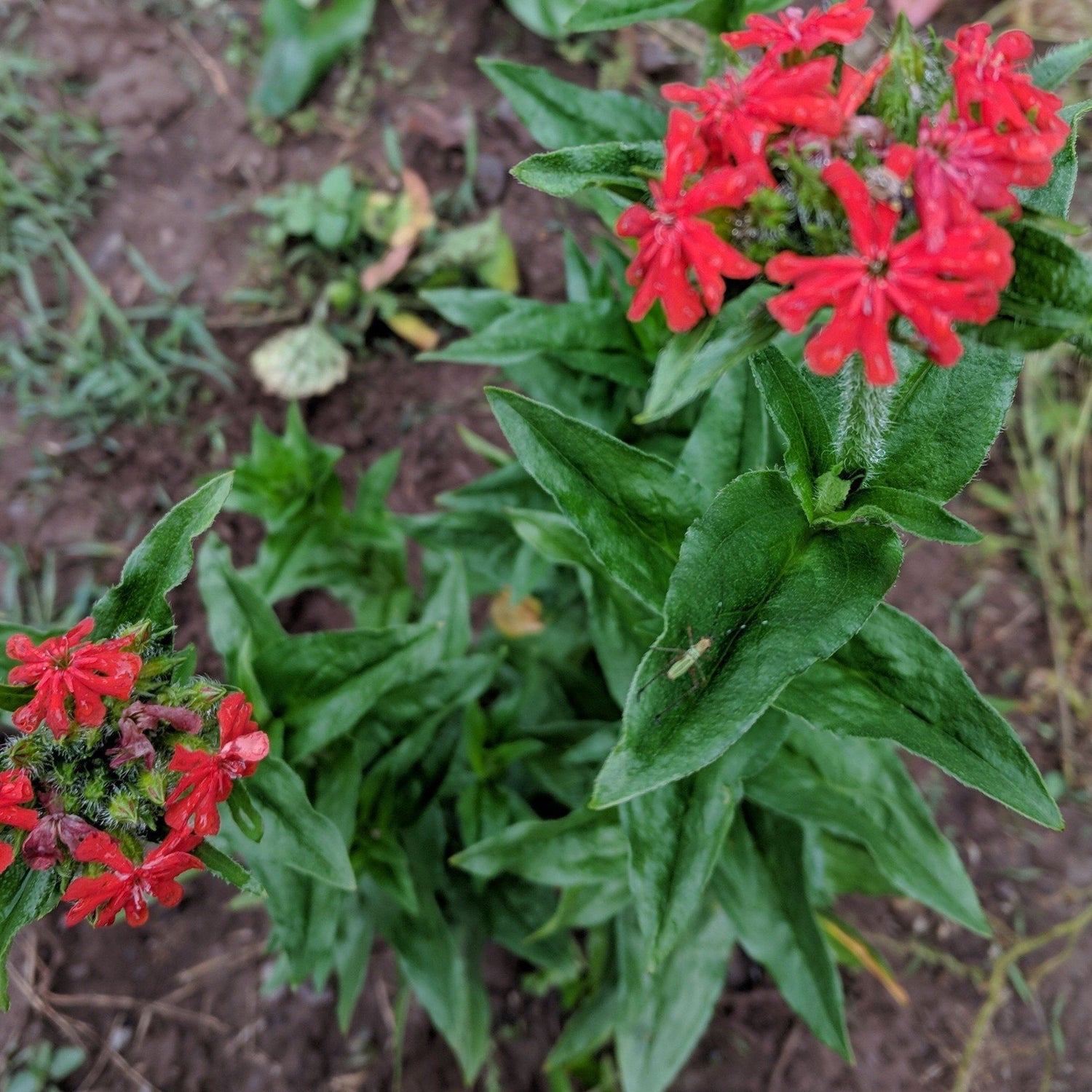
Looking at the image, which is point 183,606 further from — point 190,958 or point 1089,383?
point 1089,383

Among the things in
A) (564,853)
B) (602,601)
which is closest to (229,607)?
(602,601)

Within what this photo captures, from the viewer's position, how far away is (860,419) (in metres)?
1.41

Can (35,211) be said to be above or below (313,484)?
above

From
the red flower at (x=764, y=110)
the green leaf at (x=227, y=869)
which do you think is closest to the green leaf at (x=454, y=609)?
the green leaf at (x=227, y=869)

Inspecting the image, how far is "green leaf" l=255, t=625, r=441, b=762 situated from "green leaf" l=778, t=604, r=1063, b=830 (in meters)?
0.81

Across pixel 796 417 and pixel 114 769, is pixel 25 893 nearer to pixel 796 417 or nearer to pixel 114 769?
pixel 114 769

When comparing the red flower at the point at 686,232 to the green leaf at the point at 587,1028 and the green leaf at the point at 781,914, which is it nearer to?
the green leaf at the point at 781,914

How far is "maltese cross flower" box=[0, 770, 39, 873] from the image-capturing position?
1.41m

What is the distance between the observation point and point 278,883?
206cm

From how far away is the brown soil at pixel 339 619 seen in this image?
3.16m

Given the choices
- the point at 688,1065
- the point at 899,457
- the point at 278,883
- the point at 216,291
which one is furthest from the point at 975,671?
the point at 216,291

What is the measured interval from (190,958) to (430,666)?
1733mm

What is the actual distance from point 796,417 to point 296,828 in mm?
1184

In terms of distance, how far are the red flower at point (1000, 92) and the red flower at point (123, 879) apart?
154 centimetres
